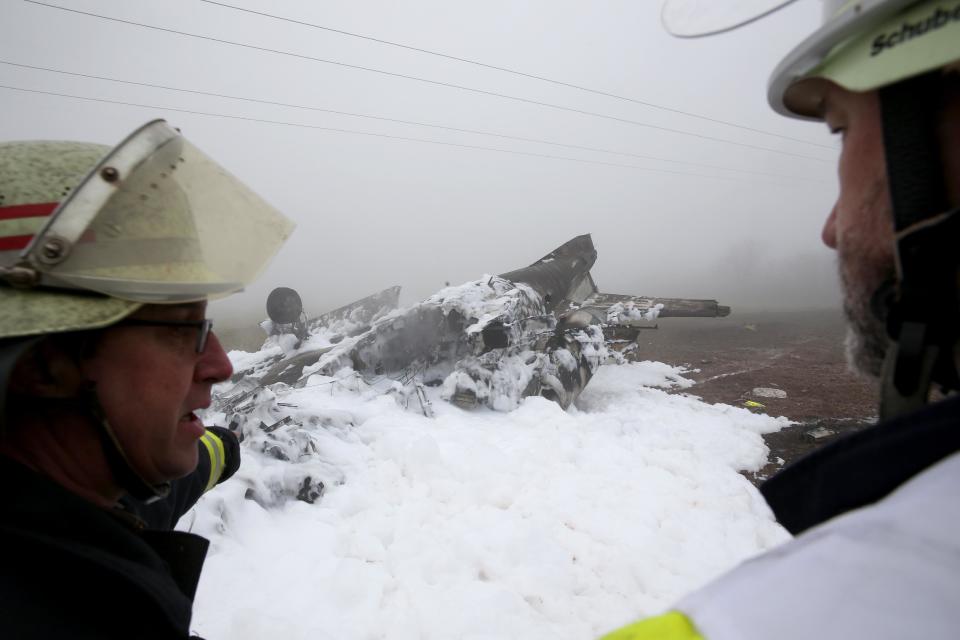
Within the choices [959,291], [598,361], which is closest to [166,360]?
[959,291]

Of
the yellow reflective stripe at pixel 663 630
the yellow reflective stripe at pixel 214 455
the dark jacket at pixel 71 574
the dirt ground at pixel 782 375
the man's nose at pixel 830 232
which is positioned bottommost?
the dirt ground at pixel 782 375

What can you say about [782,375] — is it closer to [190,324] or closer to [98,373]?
[190,324]

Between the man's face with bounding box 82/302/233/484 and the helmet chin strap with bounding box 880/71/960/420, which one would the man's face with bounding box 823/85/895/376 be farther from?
the man's face with bounding box 82/302/233/484

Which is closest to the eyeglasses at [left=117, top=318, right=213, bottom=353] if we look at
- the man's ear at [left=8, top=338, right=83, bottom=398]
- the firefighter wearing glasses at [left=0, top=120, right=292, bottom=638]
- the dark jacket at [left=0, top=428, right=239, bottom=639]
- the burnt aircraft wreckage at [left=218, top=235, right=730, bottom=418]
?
the firefighter wearing glasses at [left=0, top=120, right=292, bottom=638]

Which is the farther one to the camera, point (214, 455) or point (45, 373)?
point (214, 455)

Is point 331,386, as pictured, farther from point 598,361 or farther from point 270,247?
point 598,361

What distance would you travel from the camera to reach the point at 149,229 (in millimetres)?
1255

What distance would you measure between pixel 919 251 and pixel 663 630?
964mm

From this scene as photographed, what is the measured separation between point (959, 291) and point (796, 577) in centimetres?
77

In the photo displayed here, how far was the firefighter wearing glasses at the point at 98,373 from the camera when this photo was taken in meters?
0.91

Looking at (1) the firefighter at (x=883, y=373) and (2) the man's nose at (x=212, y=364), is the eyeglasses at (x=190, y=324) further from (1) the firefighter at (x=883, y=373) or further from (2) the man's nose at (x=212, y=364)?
(1) the firefighter at (x=883, y=373)

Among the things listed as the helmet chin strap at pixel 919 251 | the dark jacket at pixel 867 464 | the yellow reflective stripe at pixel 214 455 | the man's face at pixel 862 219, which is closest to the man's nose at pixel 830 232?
the man's face at pixel 862 219

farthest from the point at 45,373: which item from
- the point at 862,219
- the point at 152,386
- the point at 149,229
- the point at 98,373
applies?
the point at 862,219

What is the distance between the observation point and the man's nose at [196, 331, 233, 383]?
4.81 ft
